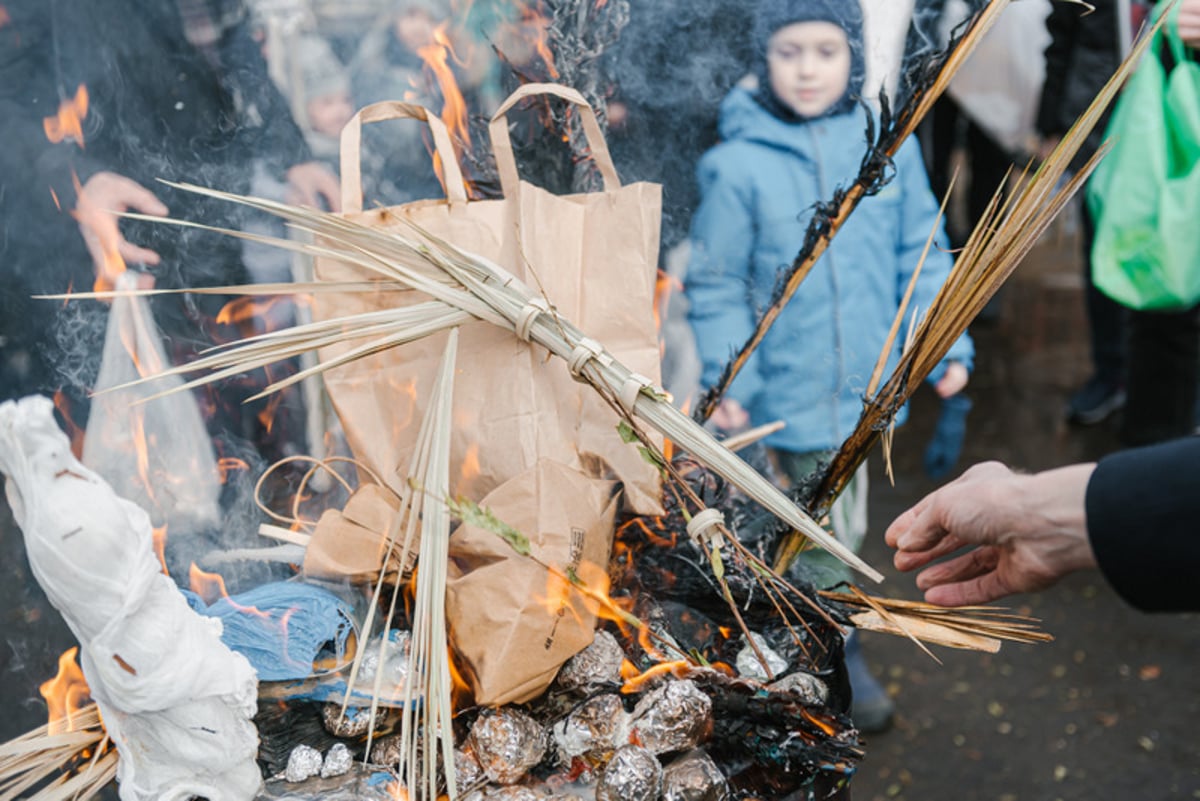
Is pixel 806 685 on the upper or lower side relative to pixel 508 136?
lower

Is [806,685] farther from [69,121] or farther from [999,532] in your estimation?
[69,121]

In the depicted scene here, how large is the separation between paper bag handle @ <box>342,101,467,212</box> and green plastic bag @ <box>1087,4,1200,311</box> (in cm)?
213

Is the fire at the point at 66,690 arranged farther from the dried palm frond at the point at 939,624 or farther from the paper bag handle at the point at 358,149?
the dried palm frond at the point at 939,624

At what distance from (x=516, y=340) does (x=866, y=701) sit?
188cm

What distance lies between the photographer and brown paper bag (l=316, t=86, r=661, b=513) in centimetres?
156

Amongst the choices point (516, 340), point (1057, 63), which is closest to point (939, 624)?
point (516, 340)

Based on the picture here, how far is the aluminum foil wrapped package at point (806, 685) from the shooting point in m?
1.46

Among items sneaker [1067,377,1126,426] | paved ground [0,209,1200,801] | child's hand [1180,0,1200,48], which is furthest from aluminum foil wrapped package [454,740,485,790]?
sneaker [1067,377,1126,426]

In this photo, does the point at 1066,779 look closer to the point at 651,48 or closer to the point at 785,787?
the point at 785,787

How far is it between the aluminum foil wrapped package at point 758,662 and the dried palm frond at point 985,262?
33cm

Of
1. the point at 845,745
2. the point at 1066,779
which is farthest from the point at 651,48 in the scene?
the point at 1066,779

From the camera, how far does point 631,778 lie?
130 cm

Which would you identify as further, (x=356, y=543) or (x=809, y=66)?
(x=809, y=66)

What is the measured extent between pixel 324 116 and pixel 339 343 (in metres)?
1.07
